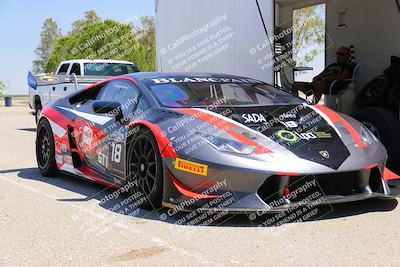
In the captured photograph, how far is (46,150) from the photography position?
7.13 m

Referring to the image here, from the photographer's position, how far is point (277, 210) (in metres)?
4.46

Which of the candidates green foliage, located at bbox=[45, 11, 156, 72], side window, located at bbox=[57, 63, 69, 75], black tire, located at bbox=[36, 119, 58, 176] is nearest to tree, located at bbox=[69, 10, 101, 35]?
green foliage, located at bbox=[45, 11, 156, 72]

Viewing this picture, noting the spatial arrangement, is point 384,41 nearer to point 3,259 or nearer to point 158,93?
point 158,93

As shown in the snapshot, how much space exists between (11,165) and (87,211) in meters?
3.38

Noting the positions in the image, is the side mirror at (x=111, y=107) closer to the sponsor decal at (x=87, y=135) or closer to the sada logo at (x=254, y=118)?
the sponsor decal at (x=87, y=135)

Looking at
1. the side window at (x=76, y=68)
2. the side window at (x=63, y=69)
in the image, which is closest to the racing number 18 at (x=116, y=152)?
the side window at (x=76, y=68)

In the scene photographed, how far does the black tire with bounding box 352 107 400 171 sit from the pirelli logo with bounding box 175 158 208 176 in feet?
9.28

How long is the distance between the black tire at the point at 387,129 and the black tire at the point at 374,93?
0.39 meters

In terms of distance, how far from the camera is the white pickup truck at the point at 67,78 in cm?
1268

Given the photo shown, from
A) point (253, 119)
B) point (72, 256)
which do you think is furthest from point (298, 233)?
point (72, 256)

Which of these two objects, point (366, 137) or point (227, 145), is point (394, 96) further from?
point (227, 145)

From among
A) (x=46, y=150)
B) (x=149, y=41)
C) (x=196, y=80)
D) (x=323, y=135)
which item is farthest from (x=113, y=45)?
(x=323, y=135)

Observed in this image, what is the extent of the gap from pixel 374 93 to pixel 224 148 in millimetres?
3745

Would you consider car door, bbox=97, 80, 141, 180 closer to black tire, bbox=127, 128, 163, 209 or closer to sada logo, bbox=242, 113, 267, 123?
black tire, bbox=127, 128, 163, 209
